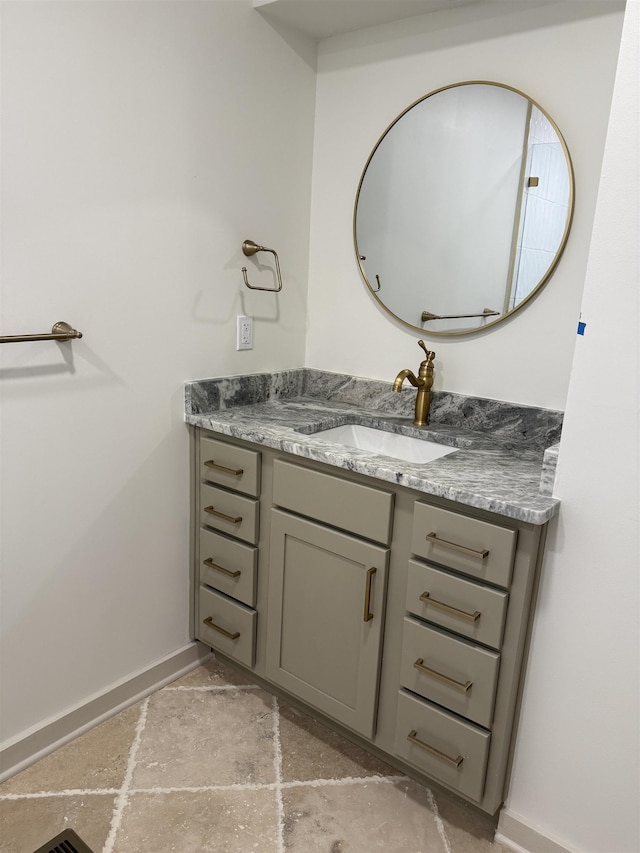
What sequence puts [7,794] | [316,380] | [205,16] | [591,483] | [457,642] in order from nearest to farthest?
[591,483] → [457,642] → [7,794] → [205,16] → [316,380]

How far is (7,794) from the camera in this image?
1.65 meters

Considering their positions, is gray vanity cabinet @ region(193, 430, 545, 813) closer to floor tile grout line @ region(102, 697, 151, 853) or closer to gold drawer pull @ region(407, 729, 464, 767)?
gold drawer pull @ region(407, 729, 464, 767)

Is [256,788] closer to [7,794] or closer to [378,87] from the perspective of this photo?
[7,794]

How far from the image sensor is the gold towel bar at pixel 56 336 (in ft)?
4.96

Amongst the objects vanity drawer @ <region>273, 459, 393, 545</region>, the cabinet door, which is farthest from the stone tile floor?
vanity drawer @ <region>273, 459, 393, 545</region>

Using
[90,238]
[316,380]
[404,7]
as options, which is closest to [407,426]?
[316,380]

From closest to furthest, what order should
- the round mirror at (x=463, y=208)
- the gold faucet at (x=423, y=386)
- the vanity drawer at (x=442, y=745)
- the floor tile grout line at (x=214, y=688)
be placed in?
1. the vanity drawer at (x=442, y=745)
2. the round mirror at (x=463, y=208)
3. the gold faucet at (x=423, y=386)
4. the floor tile grout line at (x=214, y=688)

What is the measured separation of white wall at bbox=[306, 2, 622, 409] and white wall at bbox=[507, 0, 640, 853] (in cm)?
49

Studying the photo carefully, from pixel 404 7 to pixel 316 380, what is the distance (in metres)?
1.20

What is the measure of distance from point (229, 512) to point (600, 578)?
1.08m

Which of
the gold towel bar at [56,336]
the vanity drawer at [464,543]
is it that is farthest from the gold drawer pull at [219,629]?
the gold towel bar at [56,336]

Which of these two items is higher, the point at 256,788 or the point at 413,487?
the point at 413,487

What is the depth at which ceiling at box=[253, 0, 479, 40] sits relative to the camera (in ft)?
6.18

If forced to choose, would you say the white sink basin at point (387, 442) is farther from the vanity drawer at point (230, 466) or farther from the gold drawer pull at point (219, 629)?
the gold drawer pull at point (219, 629)
